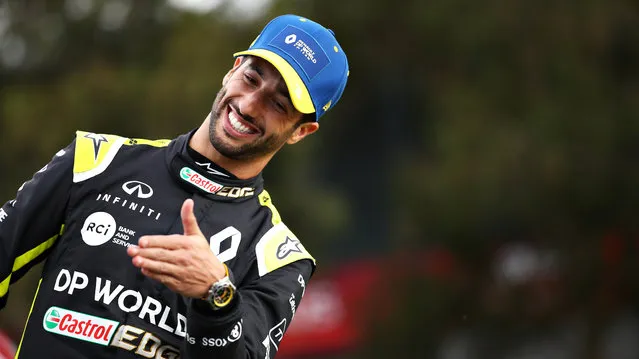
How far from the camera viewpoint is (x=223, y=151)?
A: 4016mm

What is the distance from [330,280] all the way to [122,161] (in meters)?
17.0

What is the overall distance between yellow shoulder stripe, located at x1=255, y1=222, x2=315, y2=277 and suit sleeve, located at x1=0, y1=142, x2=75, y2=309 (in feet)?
2.31

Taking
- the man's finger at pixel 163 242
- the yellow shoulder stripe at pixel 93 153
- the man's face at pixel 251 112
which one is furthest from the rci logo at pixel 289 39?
the man's finger at pixel 163 242

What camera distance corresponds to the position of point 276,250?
409 cm

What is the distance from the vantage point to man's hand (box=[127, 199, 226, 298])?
3.31m

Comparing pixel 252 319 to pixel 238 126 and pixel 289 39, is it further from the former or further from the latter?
pixel 289 39

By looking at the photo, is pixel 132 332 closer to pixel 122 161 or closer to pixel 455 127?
pixel 122 161

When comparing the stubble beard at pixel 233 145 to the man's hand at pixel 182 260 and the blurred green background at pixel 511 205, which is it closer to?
the man's hand at pixel 182 260

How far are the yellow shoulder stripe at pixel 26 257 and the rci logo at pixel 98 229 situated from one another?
111 millimetres

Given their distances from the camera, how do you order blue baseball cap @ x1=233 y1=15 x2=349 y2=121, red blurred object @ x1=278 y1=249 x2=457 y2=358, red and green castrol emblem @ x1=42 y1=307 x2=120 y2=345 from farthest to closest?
1. red blurred object @ x1=278 y1=249 x2=457 y2=358
2. blue baseball cap @ x1=233 y1=15 x2=349 y2=121
3. red and green castrol emblem @ x1=42 y1=307 x2=120 y2=345

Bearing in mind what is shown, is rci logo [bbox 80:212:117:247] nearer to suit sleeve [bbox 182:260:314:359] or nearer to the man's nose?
suit sleeve [bbox 182:260:314:359]

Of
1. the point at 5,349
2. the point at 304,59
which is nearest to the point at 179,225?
the point at 304,59

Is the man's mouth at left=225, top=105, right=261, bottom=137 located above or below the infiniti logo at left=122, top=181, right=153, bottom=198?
above

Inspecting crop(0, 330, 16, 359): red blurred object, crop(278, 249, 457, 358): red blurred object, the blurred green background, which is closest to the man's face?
crop(0, 330, 16, 359): red blurred object
